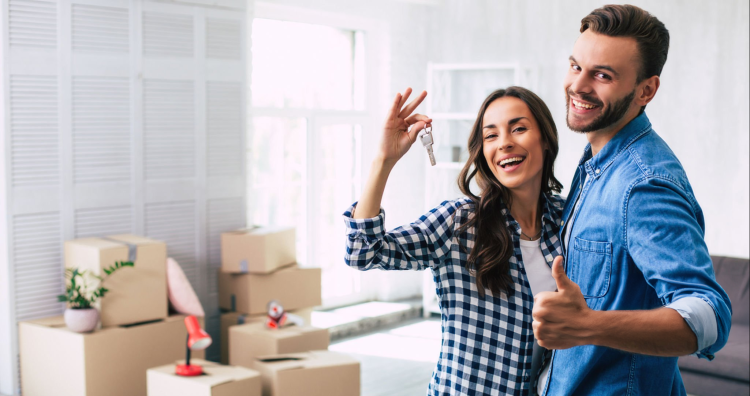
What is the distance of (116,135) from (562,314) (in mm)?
3350

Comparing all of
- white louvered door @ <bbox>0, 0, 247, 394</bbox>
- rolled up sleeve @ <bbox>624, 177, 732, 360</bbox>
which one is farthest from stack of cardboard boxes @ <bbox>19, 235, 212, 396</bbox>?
rolled up sleeve @ <bbox>624, 177, 732, 360</bbox>

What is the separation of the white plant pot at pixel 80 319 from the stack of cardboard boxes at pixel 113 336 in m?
0.04

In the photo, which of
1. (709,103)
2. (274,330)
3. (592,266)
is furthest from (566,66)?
(592,266)

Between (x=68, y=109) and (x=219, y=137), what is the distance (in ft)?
3.13

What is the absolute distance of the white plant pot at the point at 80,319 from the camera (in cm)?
326

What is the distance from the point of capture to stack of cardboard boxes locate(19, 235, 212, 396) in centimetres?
330

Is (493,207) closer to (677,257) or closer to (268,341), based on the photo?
(677,257)

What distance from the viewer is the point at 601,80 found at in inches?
45.7

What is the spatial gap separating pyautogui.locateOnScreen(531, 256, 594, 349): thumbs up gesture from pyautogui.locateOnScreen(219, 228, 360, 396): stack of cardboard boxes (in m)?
2.44

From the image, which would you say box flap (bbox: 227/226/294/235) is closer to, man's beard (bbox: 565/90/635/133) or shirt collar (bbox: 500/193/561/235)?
shirt collar (bbox: 500/193/561/235)

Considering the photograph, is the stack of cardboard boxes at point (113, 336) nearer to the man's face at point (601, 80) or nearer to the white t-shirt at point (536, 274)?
the white t-shirt at point (536, 274)

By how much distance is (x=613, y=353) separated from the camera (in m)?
1.14

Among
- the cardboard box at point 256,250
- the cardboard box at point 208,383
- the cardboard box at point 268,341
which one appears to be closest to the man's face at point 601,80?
the cardboard box at point 208,383

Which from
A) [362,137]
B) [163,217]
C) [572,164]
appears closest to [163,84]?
[163,217]
